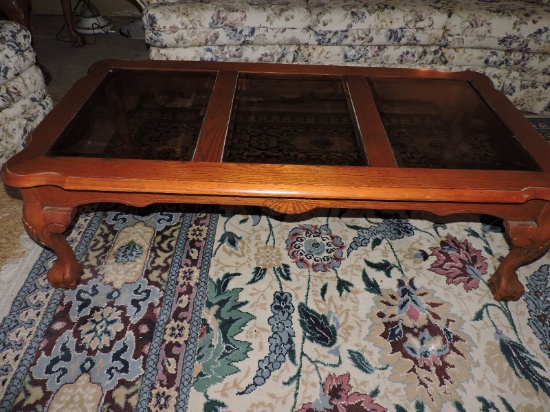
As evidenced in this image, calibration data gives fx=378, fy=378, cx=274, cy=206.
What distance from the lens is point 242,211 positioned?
1.87 metres

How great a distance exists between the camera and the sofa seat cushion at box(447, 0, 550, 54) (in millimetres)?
2404

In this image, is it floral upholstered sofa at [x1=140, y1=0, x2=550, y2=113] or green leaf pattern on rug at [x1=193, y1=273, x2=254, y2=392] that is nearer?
green leaf pattern on rug at [x1=193, y1=273, x2=254, y2=392]

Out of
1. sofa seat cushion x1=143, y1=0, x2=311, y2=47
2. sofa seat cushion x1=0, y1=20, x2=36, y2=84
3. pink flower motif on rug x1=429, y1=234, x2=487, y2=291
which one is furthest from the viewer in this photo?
sofa seat cushion x1=143, y1=0, x2=311, y2=47

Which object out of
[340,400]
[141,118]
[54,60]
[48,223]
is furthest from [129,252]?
[54,60]

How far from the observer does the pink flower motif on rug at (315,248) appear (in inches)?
64.1

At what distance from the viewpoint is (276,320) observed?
141 centimetres

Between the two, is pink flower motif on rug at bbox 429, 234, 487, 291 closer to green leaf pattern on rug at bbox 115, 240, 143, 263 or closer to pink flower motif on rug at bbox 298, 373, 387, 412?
pink flower motif on rug at bbox 298, 373, 387, 412

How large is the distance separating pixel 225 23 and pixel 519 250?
79.6 inches

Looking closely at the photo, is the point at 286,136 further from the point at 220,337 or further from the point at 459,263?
the point at 459,263

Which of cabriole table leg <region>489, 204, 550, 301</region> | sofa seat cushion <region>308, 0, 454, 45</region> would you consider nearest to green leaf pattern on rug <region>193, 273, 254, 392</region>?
cabriole table leg <region>489, 204, 550, 301</region>

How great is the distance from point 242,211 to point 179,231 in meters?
0.32

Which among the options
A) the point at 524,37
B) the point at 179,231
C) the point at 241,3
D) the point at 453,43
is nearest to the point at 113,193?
the point at 179,231

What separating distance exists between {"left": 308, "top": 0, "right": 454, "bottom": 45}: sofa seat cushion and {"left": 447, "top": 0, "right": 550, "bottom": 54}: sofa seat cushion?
0.10 meters

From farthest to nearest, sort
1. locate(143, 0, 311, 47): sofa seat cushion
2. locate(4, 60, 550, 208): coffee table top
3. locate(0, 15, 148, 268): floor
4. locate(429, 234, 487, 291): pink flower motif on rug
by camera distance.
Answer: locate(0, 15, 148, 268): floor < locate(143, 0, 311, 47): sofa seat cushion < locate(429, 234, 487, 291): pink flower motif on rug < locate(4, 60, 550, 208): coffee table top
